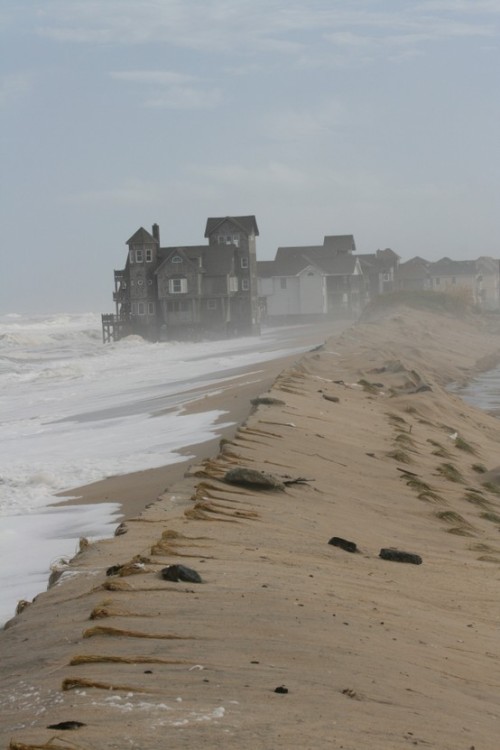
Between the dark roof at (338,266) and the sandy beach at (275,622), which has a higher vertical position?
the dark roof at (338,266)

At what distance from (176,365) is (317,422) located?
30.3m

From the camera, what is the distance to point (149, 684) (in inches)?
198

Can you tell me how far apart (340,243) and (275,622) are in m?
107

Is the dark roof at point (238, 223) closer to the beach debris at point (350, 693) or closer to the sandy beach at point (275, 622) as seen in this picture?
the sandy beach at point (275, 622)

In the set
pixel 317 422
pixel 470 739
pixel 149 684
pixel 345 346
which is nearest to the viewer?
pixel 470 739

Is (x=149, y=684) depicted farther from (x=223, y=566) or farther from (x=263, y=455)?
(x=263, y=455)

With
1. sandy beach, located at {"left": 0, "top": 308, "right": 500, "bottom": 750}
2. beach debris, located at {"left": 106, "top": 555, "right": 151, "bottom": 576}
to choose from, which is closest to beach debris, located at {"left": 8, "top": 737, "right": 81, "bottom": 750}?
sandy beach, located at {"left": 0, "top": 308, "right": 500, "bottom": 750}

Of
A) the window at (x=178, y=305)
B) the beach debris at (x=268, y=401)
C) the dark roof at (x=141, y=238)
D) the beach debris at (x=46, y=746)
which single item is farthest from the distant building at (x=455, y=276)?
the beach debris at (x=46, y=746)

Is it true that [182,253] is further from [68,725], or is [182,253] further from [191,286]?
[68,725]

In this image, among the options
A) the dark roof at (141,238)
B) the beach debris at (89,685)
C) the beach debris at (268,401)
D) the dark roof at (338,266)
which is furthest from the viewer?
the dark roof at (338,266)

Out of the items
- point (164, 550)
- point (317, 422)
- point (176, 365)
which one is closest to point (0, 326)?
point (176, 365)

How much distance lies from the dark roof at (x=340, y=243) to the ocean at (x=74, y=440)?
6514 cm

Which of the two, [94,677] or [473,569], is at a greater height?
[94,677]

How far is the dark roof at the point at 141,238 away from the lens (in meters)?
81.5
